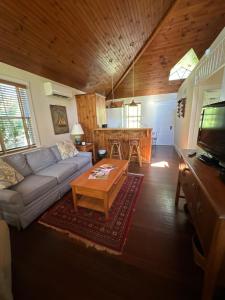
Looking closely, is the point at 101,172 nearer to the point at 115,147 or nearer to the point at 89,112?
the point at 115,147

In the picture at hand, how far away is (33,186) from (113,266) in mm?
→ 1495

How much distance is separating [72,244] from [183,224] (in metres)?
1.44

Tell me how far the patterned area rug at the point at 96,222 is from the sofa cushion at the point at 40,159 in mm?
863

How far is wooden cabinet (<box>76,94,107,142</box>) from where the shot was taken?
455 cm

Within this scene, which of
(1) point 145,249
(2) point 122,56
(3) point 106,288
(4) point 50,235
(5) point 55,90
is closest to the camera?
(3) point 106,288

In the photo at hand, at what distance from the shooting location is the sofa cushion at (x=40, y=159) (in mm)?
2633

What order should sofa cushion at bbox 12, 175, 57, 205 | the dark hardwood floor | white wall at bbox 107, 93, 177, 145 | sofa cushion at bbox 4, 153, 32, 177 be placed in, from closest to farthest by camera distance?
the dark hardwood floor → sofa cushion at bbox 12, 175, 57, 205 → sofa cushion at bbox 4, 153, 32, 177 → white wall at bbox 107, 93, 177, 145

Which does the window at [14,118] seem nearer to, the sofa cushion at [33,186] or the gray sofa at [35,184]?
the gray sofa at [35,184]

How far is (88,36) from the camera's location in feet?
9.11

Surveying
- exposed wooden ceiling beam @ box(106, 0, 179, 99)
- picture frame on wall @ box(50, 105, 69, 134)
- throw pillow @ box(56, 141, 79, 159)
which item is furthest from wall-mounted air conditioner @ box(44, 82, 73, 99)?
exposed wooden ceiling beam @ box(106, 0, 179, 99)

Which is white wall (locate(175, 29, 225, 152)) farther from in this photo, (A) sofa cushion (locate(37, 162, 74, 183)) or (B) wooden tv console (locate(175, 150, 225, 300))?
(A) sofa cushion (locate(37, 162, 74, 183))

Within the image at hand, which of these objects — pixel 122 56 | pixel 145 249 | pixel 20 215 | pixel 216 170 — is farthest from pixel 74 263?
pixel 122 56

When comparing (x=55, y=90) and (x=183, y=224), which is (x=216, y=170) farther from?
(x=55, y=90)

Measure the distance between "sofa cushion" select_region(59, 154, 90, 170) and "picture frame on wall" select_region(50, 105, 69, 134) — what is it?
3.30 feet
